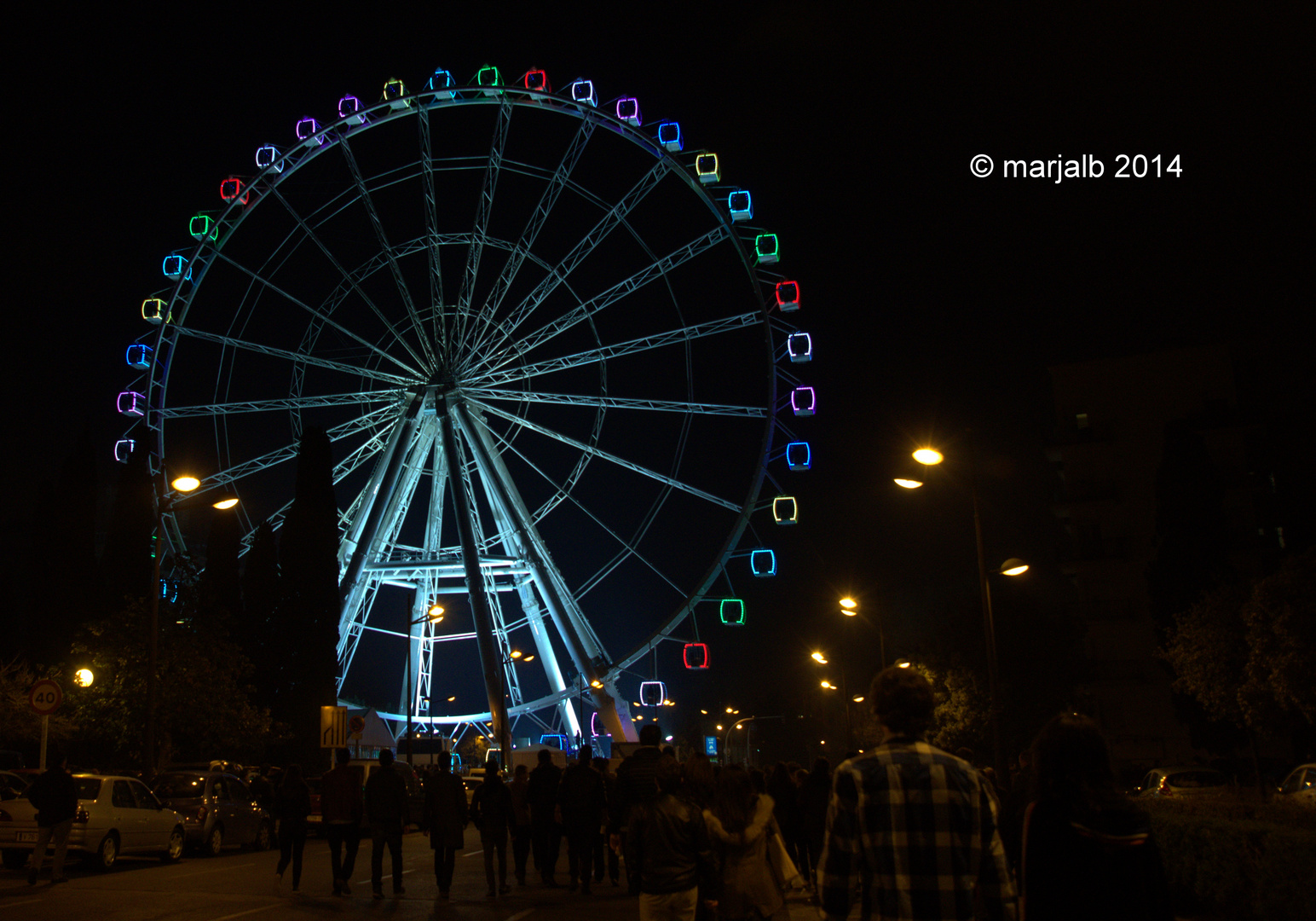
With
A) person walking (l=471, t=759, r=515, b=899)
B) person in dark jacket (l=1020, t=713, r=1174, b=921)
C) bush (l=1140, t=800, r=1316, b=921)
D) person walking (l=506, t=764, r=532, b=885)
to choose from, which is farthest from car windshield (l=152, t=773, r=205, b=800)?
person in dark jacket (l=1020, t=713, r=1174, b=921)

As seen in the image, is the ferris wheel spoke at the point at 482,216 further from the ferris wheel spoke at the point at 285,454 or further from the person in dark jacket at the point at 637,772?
the person in dark jacket at the point at 637,772

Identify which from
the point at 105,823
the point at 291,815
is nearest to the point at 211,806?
the point at 105,823

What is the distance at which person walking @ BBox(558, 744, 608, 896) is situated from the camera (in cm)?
1405

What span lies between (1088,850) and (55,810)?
1422 cm

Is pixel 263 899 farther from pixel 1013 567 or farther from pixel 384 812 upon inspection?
pixel 1013 567

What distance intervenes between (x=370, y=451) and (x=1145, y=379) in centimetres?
3465

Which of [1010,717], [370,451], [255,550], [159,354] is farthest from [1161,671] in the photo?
[159,354]

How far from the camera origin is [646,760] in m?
9.52

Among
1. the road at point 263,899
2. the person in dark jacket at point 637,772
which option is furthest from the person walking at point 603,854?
the person in dark jacket at point 637,772

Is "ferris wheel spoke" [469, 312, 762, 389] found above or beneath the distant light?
above

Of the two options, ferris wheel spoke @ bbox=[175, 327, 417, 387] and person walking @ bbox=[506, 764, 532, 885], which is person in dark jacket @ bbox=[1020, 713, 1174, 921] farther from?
ferris wheel spoke @ bbox=[175, 327, 417, 387]

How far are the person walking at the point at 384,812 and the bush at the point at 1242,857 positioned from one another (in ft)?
28.3

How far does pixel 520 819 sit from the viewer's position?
15844mm

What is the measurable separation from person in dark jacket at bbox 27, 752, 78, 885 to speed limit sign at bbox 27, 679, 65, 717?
10.9ft
